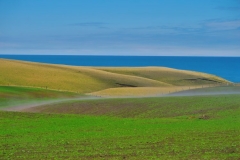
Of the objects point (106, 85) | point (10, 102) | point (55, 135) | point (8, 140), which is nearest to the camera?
point (8, 140)

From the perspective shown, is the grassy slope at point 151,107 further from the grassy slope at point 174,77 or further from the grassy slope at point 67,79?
the grassy slope at point 174,77

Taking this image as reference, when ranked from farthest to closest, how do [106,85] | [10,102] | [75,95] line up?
[106,85], [75,95], [10,102]

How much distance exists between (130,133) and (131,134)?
0.49 meters

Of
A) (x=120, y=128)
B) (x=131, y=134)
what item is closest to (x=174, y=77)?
(x=120, y=128)

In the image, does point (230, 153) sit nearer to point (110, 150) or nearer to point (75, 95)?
point (110, 150)

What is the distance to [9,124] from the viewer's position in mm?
31703

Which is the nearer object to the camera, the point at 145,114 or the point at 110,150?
the point at 110,150

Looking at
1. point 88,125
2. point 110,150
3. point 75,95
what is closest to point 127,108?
point 88,125

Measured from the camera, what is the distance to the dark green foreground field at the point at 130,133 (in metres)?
20.0

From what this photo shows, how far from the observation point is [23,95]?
55781mm

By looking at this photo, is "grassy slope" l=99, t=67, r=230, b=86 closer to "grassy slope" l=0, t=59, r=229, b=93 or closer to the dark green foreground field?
"grassy slope" l=0, t=59, r=229, b=93

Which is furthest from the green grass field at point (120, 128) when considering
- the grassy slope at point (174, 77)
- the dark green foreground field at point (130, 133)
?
the grassy slope at point (174, 77)

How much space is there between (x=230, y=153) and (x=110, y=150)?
5503 mm

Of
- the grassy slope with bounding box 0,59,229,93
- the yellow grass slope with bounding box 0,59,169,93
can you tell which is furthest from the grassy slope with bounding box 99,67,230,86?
the yellow grass slope with bounding box 0,59,169,93
